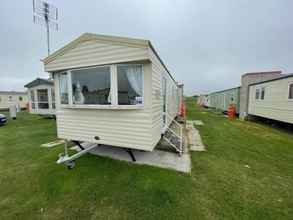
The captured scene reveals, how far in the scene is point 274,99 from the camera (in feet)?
29.3

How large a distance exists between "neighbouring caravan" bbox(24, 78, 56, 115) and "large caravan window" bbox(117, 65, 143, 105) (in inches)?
481

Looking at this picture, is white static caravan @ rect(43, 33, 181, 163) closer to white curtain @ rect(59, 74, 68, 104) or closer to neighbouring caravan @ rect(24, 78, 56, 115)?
white curtain @ rect(59, 74, 68, 104)

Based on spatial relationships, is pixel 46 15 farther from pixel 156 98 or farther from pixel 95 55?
pixel 156 98

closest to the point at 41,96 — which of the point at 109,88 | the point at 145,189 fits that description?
the point at 109,88

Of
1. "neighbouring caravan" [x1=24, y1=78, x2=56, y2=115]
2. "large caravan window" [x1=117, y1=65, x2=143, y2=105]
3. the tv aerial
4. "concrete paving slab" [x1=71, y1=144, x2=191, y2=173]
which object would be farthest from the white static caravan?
the tv aerial

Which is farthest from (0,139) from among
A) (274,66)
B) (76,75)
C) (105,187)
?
(274,66)

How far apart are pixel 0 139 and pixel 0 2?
8.73m

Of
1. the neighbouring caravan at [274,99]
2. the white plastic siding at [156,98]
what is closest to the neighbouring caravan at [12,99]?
the white plastic siding at [156,98]

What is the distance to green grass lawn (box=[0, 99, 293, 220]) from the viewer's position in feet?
7.63

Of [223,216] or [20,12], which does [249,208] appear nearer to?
[223,216]

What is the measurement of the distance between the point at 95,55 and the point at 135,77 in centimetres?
119

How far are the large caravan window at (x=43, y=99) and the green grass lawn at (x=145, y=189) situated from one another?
10858 mm

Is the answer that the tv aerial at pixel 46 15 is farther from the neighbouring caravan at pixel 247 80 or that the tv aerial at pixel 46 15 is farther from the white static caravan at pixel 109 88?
the neighbouring caravan at pixel 247 80

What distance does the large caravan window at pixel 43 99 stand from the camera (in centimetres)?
1358
